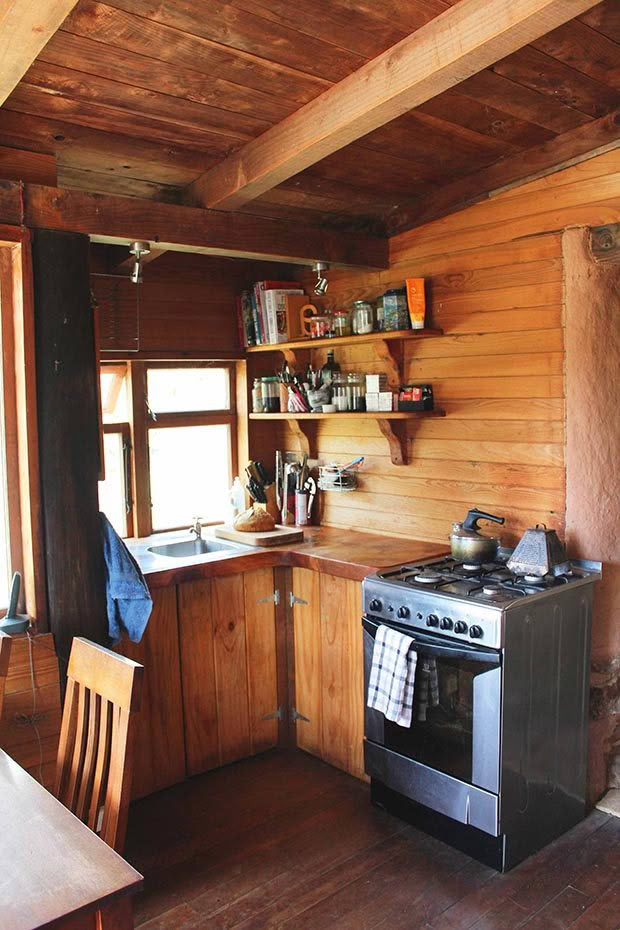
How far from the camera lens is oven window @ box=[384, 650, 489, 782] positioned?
246 cm

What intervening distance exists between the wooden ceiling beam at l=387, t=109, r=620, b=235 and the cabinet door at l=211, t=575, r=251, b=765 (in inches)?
65.8

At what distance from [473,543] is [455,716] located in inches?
24.7

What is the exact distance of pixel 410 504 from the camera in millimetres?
3398

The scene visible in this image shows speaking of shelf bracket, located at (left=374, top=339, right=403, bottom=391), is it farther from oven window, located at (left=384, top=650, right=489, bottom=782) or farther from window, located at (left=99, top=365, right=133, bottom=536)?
oven window, located at (left=384, top=650, right=489, bottom=782)

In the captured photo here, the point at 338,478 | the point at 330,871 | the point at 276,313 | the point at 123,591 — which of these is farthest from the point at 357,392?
the point at 330,871

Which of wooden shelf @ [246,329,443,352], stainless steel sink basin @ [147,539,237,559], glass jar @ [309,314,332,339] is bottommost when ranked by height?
stainless steel sink basin @ [147,539,237,559]

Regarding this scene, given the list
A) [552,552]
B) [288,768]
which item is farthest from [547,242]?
[288,768]

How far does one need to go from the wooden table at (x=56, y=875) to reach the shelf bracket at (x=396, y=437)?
2.18 metres

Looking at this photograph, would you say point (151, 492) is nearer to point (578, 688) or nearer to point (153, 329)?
point (153, 329)

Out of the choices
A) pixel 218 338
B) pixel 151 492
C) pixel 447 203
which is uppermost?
pixel 447 203

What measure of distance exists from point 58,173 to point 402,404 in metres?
1.56

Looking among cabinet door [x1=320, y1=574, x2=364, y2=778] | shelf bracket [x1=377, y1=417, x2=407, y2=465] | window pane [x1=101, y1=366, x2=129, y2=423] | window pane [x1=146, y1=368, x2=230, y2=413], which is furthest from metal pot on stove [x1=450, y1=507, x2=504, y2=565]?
window pane [x1=101, y1=366, x2=129, y2=423]

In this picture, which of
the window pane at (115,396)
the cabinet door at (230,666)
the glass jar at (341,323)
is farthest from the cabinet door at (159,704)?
the glass jar at (341,323)

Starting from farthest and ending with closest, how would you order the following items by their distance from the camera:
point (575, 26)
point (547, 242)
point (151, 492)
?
1. point (151, 492)
2. point (547, 242)
3. point (575, 26)
